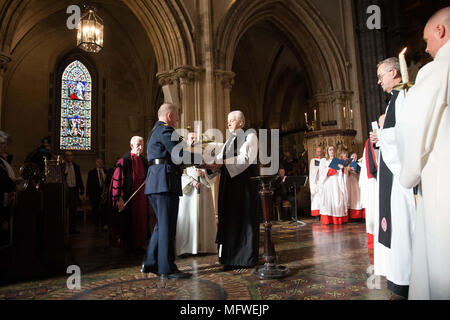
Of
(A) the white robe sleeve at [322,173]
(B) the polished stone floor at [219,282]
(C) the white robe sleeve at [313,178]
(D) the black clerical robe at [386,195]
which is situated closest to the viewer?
(D) the black clerical robe at [386,195]

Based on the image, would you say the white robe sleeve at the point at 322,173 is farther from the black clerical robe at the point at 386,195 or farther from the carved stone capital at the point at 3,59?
the carved stone capital at the point at 3,59

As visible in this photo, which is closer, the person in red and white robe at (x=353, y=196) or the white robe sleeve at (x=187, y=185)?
the white robe sleeve at (x=187, y=185)

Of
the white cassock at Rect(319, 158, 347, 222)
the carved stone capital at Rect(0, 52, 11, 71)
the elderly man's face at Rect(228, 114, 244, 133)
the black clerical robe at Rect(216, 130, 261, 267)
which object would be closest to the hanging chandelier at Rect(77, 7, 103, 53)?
the carved stone capital at Rect(0, 52, 11, 71)

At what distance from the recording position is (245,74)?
17938 millimetres

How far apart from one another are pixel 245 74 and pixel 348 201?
11.6 m

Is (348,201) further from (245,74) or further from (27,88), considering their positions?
(27,88)

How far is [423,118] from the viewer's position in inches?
65.0

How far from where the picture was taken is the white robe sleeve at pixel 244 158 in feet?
11.2

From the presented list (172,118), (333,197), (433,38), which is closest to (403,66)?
(433,38)

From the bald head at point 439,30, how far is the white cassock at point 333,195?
6.24 metres

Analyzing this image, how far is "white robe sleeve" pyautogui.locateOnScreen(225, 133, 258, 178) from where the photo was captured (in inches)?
134

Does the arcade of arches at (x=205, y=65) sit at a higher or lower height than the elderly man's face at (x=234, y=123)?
higher

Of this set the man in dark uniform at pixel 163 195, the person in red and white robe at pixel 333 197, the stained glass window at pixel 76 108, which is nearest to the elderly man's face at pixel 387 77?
the man in dark uniform at pixel 163 195
